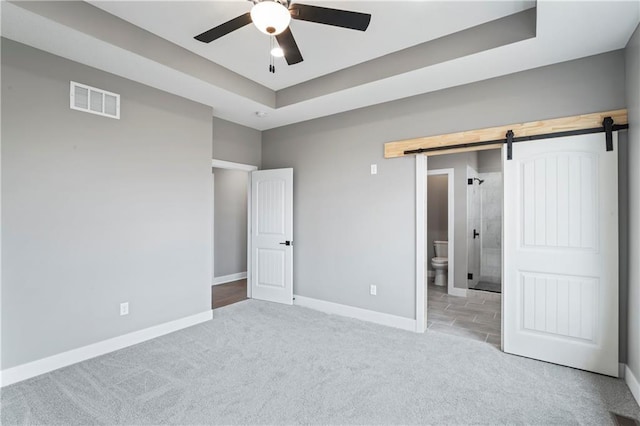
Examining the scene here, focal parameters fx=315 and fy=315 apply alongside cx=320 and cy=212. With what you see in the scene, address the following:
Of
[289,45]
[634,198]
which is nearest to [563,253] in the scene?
[634,198]

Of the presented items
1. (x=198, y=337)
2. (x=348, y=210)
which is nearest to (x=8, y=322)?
(x=198, y=337)

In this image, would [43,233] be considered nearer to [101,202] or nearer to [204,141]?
[101,202]

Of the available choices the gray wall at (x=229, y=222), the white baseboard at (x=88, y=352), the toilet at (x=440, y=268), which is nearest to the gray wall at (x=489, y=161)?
the toilet at (x=440, y=268)

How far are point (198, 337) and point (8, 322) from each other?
1547 mm

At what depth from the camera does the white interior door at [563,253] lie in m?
2.60

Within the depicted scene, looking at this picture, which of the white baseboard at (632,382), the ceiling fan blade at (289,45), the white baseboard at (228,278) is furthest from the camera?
the white baseboard at (228,278)

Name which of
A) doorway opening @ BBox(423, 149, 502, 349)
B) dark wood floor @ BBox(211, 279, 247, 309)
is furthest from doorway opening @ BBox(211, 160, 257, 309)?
doorway opening @ BBox(423, 149, 502, 349)

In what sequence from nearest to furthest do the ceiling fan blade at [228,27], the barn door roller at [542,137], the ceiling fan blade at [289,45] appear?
the ceiling fan blade at [228,27] < the ceiling fan blade at [289,45] < the barn door roller at [542,137]

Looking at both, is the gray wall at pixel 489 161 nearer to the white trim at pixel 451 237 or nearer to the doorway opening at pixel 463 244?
the doorway opening at pixel 463 244

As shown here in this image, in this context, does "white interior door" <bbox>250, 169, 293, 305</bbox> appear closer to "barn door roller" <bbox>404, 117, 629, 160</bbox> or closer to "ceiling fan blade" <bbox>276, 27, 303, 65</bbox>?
"barn door roller" <bbox>404, 117, 629, 160</bbox>

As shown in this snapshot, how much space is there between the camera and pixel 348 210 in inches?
165

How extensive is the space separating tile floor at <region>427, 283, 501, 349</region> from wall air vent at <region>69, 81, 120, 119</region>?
13.6ft

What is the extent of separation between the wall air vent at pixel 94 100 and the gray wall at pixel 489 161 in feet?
18.9

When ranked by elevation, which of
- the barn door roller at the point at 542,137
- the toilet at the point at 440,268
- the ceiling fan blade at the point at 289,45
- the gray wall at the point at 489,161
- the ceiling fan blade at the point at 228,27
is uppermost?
the ceiling fan blade at the point at 228,27
